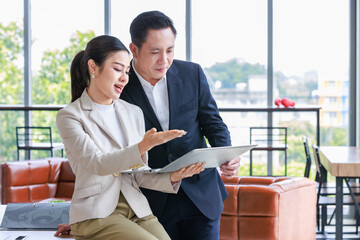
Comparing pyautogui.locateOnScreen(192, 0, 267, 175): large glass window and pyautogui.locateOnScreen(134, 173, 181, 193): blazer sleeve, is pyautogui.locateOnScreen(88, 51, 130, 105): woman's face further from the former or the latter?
pyautogui.locateOnScreen(192, 0, 267, 175): large glass window

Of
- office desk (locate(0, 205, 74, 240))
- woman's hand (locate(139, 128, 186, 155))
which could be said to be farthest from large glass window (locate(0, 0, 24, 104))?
woman's hand (locate(139, 128, 186, 155))

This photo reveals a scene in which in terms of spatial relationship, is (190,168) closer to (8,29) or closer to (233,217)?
(233,217)

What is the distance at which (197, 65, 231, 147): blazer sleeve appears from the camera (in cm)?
198

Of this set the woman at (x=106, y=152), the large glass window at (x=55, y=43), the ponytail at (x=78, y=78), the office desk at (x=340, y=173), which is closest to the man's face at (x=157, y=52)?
the woman at (x=106, y=152)

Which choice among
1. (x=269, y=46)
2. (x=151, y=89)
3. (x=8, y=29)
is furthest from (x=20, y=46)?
(x=151, y=89)

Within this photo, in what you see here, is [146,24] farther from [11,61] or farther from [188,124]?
[11,61]

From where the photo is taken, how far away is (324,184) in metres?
5.25

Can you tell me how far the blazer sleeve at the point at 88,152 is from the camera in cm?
155

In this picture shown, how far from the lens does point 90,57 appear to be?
177 centimetres

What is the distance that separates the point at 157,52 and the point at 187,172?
423 millimetres

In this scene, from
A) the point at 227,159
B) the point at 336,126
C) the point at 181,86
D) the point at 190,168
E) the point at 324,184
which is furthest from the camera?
the point at 336,126

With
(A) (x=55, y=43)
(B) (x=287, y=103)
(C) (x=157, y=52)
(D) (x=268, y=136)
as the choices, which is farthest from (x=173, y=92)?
(A) (x=55, y=43)

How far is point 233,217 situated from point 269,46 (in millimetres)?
3070

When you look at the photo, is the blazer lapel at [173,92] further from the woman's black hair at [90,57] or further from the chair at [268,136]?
the chair at [268,136]
